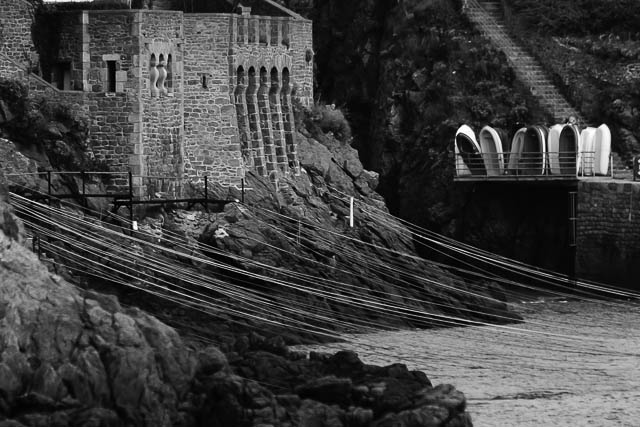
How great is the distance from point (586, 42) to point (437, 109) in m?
6.70

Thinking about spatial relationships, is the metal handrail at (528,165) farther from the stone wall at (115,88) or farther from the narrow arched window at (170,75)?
the stone wall at (115,88)

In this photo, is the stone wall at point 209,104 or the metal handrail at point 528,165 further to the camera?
the metal handrail at point 528,165

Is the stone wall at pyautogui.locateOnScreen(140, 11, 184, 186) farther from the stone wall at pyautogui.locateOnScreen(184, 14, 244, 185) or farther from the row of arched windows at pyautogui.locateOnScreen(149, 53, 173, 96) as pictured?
the stone wall at pyautogui.locateOnScreen(184, 14, 244, 185)

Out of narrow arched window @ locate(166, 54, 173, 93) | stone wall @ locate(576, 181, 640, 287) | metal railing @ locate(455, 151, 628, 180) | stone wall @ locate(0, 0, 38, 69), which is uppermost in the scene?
stone wall @ locate(0, 0, 38, 69)

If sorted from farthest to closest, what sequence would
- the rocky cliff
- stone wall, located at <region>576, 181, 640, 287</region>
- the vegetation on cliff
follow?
the vegetation on cliff → the rocky cliff → stone wall, located at <region>576, 181, 640, 287</region>

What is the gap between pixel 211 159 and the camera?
12106 cm

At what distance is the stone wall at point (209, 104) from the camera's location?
395 ft

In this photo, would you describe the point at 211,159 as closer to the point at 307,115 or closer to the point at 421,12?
the point at 307,115

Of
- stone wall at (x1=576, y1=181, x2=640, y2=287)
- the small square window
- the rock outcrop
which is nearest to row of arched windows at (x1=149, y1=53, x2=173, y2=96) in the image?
the small square window

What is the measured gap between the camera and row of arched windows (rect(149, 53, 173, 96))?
384 ft

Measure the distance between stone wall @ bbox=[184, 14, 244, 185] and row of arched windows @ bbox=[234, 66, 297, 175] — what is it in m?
1.16

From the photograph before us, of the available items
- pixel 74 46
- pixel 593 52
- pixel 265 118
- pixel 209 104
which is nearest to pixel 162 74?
pixel 74 46

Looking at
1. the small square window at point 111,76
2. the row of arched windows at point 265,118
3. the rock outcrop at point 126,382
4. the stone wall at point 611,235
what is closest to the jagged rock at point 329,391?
the rock outcrop at point 126,382

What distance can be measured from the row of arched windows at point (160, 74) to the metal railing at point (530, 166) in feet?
73.8
